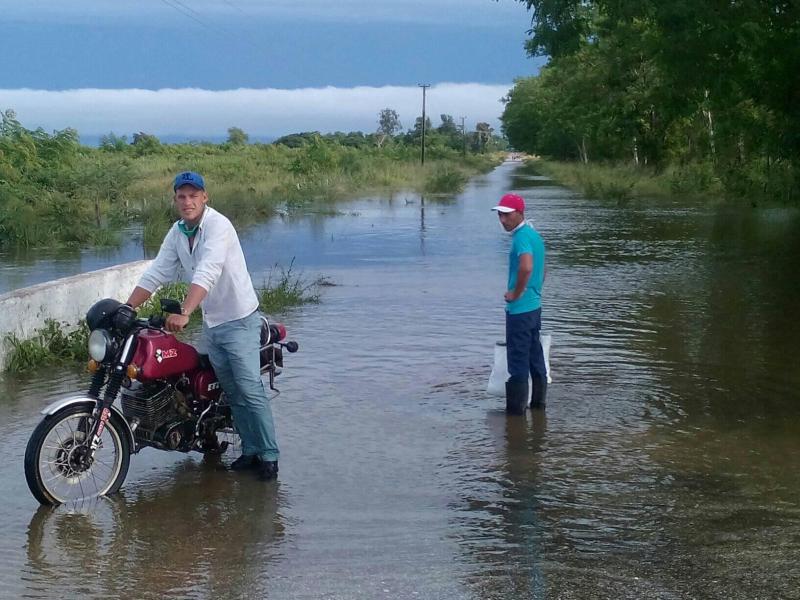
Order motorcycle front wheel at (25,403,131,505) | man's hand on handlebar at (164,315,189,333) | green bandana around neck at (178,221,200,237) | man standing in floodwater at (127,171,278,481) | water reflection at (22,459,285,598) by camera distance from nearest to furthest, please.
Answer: water reflection at (22,459,285,598) → motorcycle front wheel at (25,403,131,505) → man's hand on handlebar at (164,315,189,333) → man standing in floodwater at (127,171,278,481) → green bandana around neck at (178,221,200,237)

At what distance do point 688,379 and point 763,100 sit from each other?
1350 centimetres

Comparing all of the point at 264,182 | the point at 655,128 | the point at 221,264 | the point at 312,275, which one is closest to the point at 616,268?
the point at 312,275

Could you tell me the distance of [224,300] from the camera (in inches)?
243

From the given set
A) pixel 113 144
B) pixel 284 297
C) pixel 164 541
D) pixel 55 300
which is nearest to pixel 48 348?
pixel 55 300

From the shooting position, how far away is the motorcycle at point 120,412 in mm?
5699

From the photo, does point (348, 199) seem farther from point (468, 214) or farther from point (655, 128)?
point (655, 128)

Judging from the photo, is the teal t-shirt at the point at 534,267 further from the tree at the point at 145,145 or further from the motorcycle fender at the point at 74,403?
the tree at the point at 145,145

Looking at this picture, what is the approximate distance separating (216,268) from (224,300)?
0.27 m

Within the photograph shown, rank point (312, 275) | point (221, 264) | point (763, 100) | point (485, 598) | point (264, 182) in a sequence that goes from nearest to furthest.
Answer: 1. point (485, 598)
2. point (221, 264)
3. point (312, 275)
4. point (763, 100)
5. point (264, 182)

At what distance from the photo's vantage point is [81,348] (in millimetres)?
9609

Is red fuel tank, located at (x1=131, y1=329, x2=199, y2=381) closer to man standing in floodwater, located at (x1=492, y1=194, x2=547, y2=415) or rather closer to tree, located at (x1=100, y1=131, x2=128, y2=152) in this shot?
man standing in floodwater, located at (x1=492, y1=194, x2=547, y2=415)

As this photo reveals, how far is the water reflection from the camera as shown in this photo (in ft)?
15.7

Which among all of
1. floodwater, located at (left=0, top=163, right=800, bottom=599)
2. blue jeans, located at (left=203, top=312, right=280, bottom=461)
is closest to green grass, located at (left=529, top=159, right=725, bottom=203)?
floodwater, located at (left=0, top=163, right=800, bottom=599)

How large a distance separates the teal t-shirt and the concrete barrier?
426 cm
